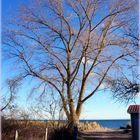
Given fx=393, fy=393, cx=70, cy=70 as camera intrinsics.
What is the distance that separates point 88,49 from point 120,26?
10.9ft

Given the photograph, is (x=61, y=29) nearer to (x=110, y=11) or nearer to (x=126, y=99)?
(x=110, y=11)

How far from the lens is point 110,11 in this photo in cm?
3275

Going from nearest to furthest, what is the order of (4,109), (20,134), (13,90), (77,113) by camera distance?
(20,134) < (4,109) < (13,90) < (77,113)

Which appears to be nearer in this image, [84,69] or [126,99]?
[126,99]

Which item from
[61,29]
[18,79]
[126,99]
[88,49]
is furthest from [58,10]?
[126,99]

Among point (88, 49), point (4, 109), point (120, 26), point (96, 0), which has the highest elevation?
point (96, 0)

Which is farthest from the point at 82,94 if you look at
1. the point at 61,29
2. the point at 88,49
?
the point at 61,29

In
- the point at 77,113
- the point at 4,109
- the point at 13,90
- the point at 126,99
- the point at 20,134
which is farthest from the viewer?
the point at 77,113

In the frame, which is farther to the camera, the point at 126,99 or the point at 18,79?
the point at 18,79

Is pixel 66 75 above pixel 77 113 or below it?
above

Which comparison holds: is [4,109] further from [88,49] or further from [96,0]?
[96,0]

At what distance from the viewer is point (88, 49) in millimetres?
32500

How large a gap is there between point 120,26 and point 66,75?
6074 mm

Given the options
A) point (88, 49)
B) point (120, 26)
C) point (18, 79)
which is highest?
point (120, 26)
